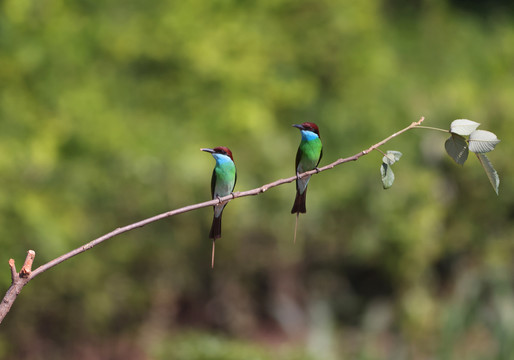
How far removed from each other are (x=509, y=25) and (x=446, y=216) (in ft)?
39.6

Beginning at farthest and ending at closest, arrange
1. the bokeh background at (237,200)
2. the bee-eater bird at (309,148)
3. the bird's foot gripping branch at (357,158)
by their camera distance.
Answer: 1. the bokeh background at (237,200)
2. the bee-eater bird at (309,148)
3. the bird's foot gripping branch at (357,158)

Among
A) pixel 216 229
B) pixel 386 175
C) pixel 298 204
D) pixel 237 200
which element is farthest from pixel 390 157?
pixel 237 200

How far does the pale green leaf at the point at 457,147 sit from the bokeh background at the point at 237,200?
3.83 meters

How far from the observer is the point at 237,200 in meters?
7.05

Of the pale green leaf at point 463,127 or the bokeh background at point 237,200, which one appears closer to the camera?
the pale green leaf at point 463,127

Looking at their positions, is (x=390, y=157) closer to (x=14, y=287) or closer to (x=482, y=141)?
(x=482, y=141)

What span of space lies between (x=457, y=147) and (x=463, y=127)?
4 cm

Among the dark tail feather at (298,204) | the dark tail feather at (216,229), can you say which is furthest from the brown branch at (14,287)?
the dark tail feather at (298,204)

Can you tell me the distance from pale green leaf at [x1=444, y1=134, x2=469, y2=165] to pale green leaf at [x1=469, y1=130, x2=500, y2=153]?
1 centimetres

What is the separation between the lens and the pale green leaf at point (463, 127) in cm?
101

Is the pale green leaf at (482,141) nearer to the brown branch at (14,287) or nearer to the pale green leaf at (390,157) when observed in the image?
the pale green leaf at (390,157)

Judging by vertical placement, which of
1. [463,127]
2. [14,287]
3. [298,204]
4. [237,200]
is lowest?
[14,287]

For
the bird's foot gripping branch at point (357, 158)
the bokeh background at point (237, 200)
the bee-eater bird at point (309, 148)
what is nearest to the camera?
the bird's foot gripping branch at point (357, 158)

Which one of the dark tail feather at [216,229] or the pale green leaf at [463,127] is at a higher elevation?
the pale green leaf at [463,127]
